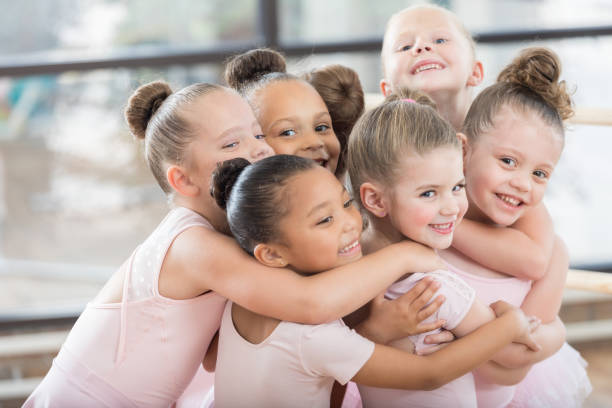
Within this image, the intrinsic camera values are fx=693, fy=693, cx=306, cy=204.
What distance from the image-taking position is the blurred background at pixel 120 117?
8.55ft

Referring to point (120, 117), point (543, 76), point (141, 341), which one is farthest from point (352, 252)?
point (120, 117)

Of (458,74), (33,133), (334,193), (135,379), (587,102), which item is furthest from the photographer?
(587,102)

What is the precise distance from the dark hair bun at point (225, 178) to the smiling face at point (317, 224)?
0.11 meters

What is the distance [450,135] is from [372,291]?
295 mm

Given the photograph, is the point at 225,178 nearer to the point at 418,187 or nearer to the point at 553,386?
the point at 418,187

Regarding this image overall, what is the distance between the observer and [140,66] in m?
2.54

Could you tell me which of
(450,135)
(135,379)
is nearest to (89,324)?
(135,379)

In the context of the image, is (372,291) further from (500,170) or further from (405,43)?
(405,43)

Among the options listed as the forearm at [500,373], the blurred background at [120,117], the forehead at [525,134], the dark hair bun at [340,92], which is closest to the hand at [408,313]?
the forearm at [500,373]

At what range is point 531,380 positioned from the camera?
1.52 m

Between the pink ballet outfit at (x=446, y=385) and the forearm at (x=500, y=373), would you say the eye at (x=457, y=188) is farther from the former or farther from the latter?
the forearm at (x=500, y=373)

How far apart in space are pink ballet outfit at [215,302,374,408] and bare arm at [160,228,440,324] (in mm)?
33

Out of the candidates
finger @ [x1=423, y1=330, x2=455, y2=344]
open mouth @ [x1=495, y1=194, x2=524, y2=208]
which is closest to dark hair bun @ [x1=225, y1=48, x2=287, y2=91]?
open mouth @ [x1=495, y1=194, x2=524, y2=208]

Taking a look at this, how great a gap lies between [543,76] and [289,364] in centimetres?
73
